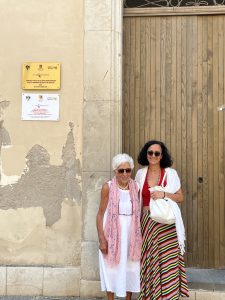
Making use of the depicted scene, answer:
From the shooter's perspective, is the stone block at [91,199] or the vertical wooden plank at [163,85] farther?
the vertical wooden plank at [163,85]

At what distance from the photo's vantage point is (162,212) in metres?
4.06

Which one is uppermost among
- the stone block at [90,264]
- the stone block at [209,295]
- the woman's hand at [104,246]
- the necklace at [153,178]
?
the necklace at [153,178]

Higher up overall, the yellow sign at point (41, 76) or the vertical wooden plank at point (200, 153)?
the yellow sign at point (41, 76)

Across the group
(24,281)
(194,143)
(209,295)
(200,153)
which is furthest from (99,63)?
(209,295)

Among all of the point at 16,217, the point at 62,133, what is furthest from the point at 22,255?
the point at 62,133

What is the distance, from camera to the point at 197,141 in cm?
533

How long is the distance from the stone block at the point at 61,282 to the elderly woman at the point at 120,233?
689 millimetres

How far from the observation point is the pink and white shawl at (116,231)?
427cm

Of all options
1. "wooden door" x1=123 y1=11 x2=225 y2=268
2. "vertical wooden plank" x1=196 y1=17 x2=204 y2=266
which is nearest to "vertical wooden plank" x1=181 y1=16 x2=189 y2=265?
"wooden door" x1=123 y1=11 x2=225 y2=268

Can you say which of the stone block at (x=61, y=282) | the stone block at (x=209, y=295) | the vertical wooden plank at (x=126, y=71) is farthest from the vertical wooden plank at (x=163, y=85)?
the stone block at (x=61, y=282)

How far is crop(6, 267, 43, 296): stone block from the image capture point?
4980mm

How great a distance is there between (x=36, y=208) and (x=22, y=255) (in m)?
0.56

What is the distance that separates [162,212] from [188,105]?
175 centimetres

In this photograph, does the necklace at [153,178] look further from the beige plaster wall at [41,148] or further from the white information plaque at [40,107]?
the white information plaque at [40,107]
